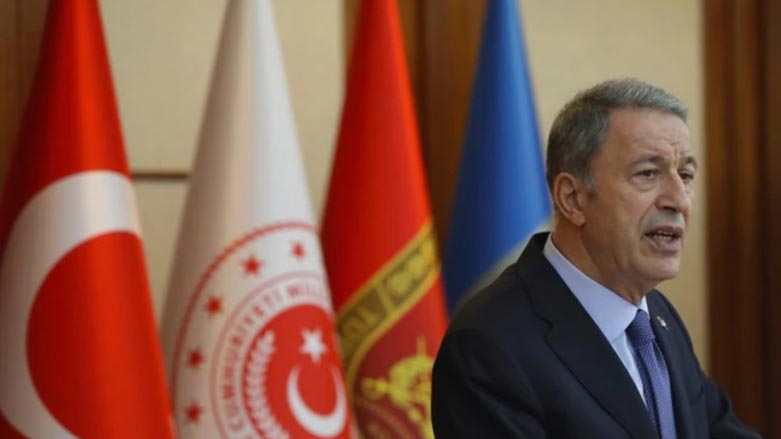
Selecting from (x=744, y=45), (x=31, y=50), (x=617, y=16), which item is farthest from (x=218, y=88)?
(x=744, y=45)

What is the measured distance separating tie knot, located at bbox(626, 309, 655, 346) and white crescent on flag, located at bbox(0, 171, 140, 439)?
1014 mm

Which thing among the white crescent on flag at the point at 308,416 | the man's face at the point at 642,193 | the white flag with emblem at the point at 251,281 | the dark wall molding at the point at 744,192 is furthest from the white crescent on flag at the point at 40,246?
the dark wall molding at the point at 744,192

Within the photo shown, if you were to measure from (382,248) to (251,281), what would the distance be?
44cm

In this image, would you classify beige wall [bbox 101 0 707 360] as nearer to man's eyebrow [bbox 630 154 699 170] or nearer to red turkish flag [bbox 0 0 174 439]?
red turkish flag [bbox 0 0 174 439]

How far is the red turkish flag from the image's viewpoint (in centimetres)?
247

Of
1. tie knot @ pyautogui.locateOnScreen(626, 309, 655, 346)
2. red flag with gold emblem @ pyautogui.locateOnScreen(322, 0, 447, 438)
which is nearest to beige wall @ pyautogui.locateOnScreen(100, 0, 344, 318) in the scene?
red flag with gold emblem @ pyautogui.locateOnScreen(322, 0, 447, 438)

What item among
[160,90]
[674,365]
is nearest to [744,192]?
[160,90]

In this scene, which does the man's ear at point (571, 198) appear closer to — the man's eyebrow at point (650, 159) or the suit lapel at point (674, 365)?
the man's eyebrow at point (650, 159)

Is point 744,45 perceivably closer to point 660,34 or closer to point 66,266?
point 660,34

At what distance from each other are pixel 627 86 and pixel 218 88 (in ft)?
3.53

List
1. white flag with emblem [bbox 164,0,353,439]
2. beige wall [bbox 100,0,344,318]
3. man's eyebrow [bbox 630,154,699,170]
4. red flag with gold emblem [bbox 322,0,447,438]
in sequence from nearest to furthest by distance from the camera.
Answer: man's eyebrow [bbox 630,154,699,170] → white flag with emblem [bbox 164,0,353,439] → red flag with gold emblem [bbox 322,0,447,438] → beige wall [bbox 100,0,344,318]

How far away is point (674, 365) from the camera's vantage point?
2.15m

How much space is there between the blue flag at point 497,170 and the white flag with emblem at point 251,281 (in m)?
0.62

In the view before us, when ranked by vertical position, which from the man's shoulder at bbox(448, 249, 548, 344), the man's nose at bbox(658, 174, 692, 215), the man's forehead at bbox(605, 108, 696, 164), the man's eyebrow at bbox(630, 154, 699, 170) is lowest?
the man's shoulder at bbox(448, 249, 548, 344)
